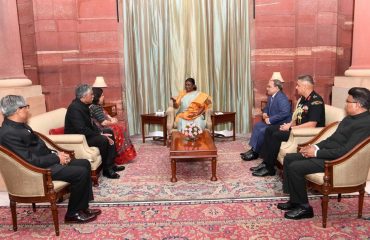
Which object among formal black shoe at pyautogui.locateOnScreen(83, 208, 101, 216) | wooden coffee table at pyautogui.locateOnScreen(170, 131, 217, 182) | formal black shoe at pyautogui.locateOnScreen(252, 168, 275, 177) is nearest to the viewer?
formal black shoe at pyautogui.locateOnScreen(83, 208, 101, 216)

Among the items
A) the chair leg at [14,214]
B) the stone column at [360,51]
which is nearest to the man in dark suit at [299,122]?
the stone column at [360,51]

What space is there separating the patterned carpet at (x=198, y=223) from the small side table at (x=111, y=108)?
10.3 feet

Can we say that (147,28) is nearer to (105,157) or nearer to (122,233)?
(105,157)

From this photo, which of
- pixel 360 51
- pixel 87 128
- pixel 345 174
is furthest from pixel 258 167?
pixel 360 51

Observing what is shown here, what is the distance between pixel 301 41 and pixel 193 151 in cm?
377

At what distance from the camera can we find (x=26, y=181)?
10.3 feet

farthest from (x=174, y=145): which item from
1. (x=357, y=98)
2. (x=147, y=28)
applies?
(x=147, y=28)

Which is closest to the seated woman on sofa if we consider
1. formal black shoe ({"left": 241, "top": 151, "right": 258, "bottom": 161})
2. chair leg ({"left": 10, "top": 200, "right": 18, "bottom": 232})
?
formal black shoe ({"left": 241, "top": 151, "right": 258, "bottom": 161})

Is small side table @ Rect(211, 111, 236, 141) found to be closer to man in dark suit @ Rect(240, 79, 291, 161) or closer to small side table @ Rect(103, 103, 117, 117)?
man in dark suit @ Rect(240, 79, 291, 161)

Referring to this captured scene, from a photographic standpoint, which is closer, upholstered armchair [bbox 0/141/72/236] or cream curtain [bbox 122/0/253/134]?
upholstered armchair [bbox 0/141/72/236]

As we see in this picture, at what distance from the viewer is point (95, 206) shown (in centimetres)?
388

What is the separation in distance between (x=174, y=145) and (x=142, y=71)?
10.9 ft

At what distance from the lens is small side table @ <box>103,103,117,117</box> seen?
6773mm

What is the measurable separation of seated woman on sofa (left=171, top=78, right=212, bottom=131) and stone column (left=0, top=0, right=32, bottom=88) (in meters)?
2.61
